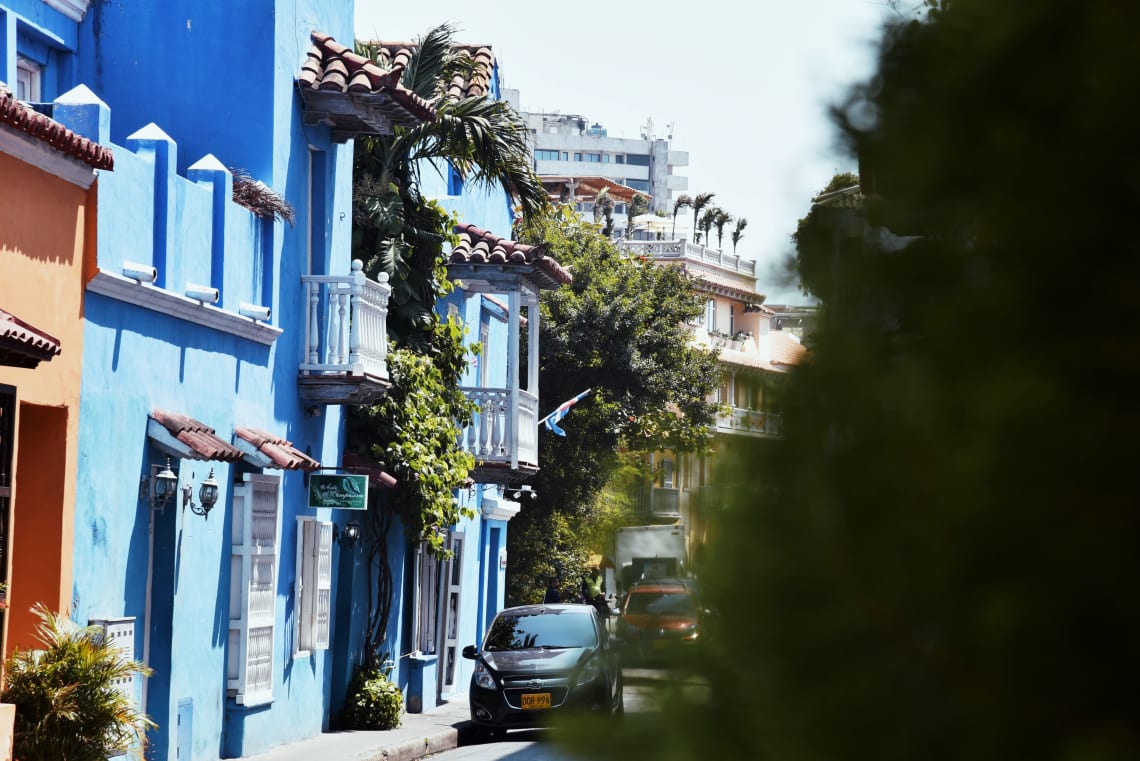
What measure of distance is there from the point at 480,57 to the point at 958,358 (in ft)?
85.8

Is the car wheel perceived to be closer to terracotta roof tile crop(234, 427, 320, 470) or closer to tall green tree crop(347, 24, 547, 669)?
tall green tree crop(347, 24, 547, 669)

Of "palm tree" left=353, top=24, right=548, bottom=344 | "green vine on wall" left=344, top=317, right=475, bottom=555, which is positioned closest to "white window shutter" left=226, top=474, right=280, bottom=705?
"green vine on wall" left=344, top=317, right=475, bottom=555

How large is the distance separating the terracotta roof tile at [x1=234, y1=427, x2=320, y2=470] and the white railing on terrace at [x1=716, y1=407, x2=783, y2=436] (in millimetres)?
14657

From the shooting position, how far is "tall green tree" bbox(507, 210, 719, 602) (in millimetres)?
38938

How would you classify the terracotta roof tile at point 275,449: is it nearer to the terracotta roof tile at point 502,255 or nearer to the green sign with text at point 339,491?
the green sign with text at point 339,491

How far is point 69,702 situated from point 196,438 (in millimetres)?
3677

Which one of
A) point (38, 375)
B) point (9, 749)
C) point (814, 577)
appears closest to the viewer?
point (814, 577)

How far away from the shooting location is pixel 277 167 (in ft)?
57.6

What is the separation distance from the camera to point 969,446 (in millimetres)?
1417

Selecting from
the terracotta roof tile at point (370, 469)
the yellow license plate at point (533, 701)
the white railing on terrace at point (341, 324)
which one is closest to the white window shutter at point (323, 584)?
the terracotta roof tile at point (370, 469)

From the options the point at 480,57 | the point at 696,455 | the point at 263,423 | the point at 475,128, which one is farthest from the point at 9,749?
the point at 480,57

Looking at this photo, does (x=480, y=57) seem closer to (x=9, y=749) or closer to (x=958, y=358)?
(x=9, y=749)

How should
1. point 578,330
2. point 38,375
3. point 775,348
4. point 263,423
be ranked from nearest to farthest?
point 775,348 → point 38,375 → point 263,423 → point 578,330

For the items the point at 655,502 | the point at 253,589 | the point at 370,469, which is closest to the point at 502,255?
the point at 370,469
